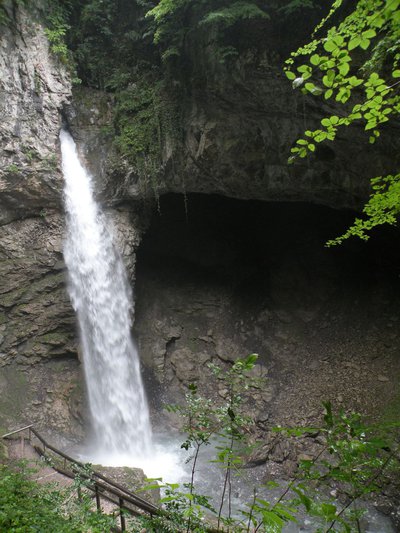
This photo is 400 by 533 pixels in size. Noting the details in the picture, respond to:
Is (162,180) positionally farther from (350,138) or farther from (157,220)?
(350,138)

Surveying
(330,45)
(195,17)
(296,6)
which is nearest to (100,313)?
(195,17)

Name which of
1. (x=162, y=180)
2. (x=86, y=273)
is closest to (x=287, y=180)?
(x=162, y=180)

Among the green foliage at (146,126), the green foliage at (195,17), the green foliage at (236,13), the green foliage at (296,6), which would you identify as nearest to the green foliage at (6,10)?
the green foliage at (146,126)

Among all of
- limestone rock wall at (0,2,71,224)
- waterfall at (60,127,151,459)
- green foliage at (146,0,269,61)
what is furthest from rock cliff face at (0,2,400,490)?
green foliage at (146,0,269,61)

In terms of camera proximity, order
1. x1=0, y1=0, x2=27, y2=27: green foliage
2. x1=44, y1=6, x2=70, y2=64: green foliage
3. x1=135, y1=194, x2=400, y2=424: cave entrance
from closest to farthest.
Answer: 1. x1=0, y1=0, x2=27, y2=27: green foliage
2. x1=44, y1=6, x2=70, y2=64: green foliage
3. x1=135, y1=194, x2=400, y2=424: cave entrance

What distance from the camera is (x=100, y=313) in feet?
31.9

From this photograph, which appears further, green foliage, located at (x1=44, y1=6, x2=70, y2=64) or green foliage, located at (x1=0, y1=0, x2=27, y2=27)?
green foliage, located at (x1=44, y1=6, x2=70, y2=64)

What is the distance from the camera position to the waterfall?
30.7 feet

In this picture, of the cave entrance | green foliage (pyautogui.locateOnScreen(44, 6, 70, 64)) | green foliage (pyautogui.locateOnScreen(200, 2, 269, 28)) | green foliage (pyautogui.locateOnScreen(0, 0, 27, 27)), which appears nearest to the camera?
green foliage (pyautogui.locateOnScreen(200, 2, 269, 28))

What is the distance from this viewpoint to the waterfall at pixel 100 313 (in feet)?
30.7

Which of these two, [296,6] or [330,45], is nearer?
[330,45]

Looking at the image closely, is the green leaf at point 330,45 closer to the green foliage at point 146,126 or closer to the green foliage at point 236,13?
the green foliage at point 236,13

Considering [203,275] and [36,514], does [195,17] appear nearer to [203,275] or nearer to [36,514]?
[203,275]

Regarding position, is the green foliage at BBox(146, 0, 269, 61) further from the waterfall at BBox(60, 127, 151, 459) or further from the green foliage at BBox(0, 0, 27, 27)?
the waterfall at BBox(60, 127, 151, 459)
